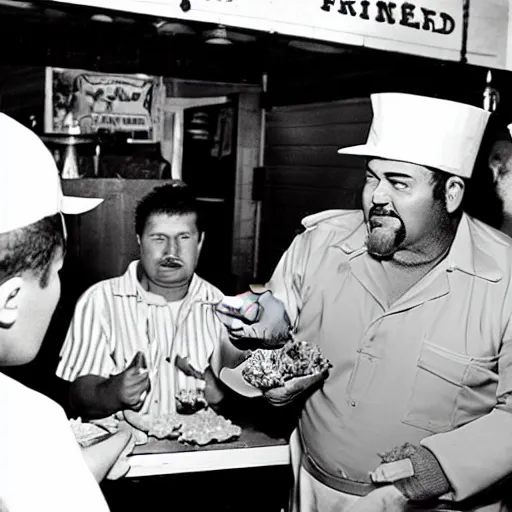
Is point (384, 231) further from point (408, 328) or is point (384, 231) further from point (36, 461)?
point (36, 461)

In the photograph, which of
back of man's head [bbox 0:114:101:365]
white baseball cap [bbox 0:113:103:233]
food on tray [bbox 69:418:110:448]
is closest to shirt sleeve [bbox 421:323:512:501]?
food on tray [bbox 69:418:110:448]

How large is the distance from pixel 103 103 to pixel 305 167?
2.40ft

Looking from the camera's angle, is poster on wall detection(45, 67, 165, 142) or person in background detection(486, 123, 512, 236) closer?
poster on wall detection(45, 67, 165, 142)

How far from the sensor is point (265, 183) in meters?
2.61

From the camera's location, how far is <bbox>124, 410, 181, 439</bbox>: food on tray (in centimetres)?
251

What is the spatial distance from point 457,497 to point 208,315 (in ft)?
3.22

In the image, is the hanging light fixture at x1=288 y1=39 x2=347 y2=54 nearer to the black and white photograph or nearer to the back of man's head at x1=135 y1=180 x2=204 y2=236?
the black and white photograph

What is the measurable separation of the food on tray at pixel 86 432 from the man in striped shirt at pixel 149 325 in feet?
0.10

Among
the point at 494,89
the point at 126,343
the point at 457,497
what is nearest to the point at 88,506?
the point at 126,343

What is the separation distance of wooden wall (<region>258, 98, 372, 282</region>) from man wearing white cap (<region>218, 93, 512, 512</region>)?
0.13 metres

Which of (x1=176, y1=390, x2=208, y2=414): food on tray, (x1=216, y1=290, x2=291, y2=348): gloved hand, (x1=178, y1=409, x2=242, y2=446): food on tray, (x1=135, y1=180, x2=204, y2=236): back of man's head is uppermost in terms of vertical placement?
(x1=135, y1=180, x2=204, y2=236): back of man's head

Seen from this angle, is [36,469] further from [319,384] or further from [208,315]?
[319,384]

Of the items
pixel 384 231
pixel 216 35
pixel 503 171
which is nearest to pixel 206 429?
pixel 384 231

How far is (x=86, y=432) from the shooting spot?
2.44m
